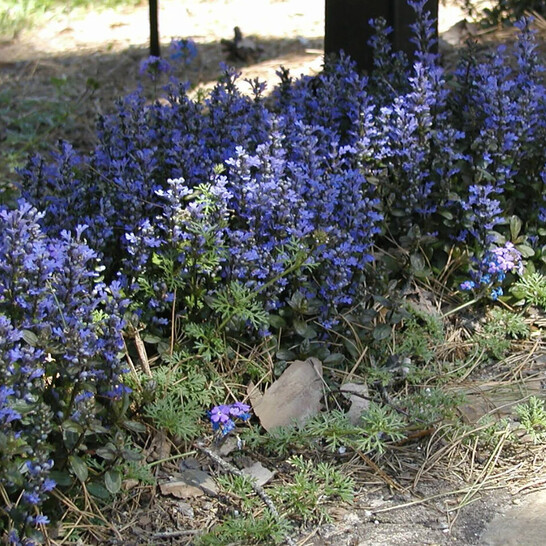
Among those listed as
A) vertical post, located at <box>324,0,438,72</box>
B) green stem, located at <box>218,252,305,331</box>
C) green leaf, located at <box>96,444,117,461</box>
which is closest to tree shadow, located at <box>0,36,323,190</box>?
vertical post, located at <box>324,0,438,72</box>

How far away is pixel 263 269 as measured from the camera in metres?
3.26

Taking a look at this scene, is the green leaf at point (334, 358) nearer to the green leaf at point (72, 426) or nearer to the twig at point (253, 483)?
the twig at point (253, 483)

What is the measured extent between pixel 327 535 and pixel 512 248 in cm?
148

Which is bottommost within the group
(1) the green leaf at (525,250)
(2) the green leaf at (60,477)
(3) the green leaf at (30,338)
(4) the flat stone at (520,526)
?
(4) the flat stone at (520,526)

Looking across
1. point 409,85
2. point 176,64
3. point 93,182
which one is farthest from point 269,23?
point 93,182

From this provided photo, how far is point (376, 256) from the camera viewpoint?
3.71 m

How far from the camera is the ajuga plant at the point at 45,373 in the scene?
2.46 metres

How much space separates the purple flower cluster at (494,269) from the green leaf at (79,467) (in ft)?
5.73

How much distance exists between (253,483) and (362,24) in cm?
242

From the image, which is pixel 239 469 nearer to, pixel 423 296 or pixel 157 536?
pixel 157 536

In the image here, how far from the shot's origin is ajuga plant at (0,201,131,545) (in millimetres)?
2461

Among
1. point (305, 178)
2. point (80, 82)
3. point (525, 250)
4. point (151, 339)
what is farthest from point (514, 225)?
point (80, 82)

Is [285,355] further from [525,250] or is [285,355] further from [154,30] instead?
[154,30]

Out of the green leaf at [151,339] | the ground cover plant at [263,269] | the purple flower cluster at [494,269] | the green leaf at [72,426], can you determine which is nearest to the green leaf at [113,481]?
the ground cover plant at [263,269]
